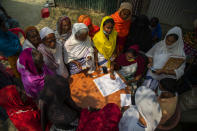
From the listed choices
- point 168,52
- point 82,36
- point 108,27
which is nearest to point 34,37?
point 82,36

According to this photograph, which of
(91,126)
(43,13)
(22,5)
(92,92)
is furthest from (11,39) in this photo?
(22,5)

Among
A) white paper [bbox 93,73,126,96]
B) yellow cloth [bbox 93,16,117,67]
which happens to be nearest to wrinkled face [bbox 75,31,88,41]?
yellow cloth [bbox 93,16,117,67]

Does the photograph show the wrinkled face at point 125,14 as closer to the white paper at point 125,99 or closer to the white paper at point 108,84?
the white paper at point 108,84

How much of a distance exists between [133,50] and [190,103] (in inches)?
63.8

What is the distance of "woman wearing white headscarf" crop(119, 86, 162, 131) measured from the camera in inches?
70.4

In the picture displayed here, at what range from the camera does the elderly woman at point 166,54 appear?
2.67 metres

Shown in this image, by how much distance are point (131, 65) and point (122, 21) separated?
132 centimetres

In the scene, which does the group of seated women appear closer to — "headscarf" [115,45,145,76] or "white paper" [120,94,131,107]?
"headscarf" [115,45,145,76]

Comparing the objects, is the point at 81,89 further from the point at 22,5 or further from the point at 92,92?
the point at 22,5

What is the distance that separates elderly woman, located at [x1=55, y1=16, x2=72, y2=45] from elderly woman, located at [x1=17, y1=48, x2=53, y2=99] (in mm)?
1083

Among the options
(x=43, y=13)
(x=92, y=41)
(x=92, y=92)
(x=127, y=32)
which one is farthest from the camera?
(x=43, y=13)

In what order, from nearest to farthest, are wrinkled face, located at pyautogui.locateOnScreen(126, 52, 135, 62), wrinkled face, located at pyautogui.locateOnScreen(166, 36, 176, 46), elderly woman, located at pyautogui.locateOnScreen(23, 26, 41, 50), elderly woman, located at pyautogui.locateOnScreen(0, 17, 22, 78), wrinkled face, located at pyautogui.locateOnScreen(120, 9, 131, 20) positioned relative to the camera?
wrinkled face, located at pyautogui.locateOnScreen(166, 36, 176, 46), elderly woman, located at pyautogui.locateOnScreen(23, 26, 41, 50), wrinkled face, located at pyautogui.locateOnScreen(126, 52, 135, 62), elderly woman, located at pyautogui.locateOnScreen(0, 17, 22, 78), wrinkled face, located at pyautogui.locateOnScreen(120, 9, 131, 20)

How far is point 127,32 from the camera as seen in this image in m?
3.66

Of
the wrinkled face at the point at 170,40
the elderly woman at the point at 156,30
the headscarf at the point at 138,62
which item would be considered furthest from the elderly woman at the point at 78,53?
the elderly woman at the point at 156,30
